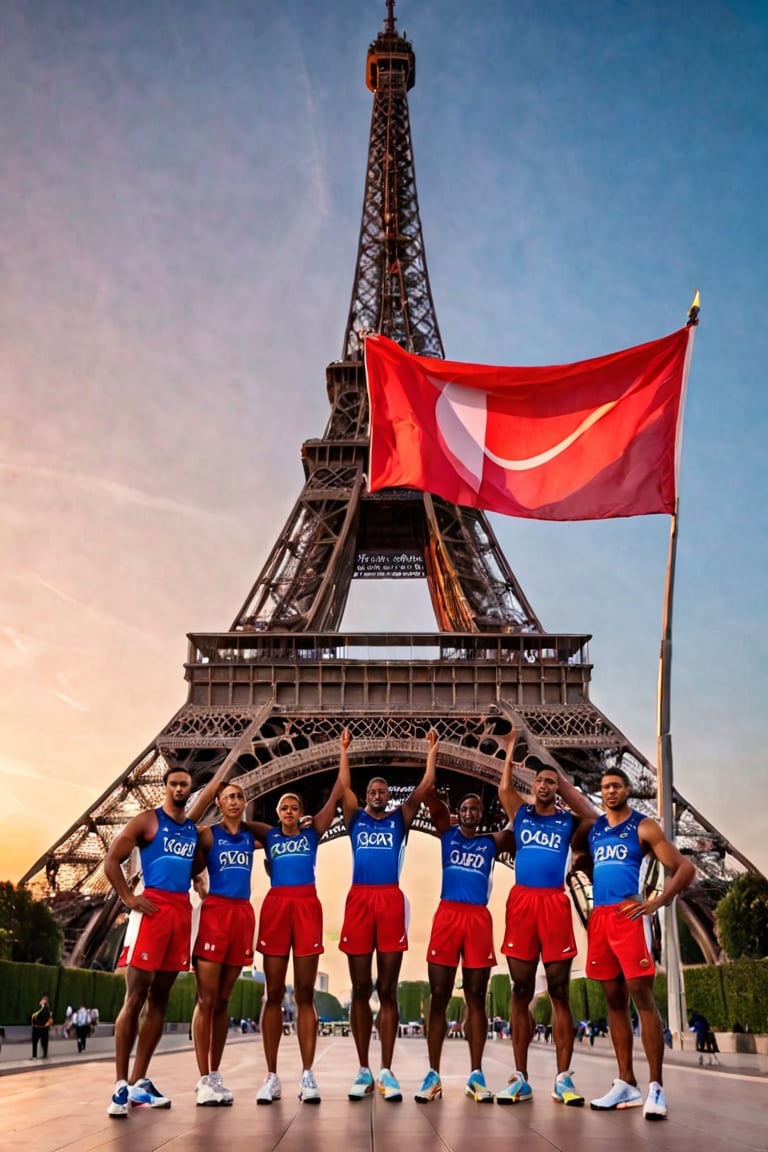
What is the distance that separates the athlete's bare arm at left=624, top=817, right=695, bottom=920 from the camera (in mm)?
7918

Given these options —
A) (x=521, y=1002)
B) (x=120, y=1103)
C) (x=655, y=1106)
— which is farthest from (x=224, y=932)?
(x=655, y=1106)

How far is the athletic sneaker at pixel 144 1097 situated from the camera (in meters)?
8.05

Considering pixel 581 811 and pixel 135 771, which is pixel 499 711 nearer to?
pixel 135 771

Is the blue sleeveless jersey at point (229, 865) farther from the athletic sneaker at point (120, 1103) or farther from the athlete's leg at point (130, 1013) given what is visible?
the athletic sneaker at point (120, 1103)

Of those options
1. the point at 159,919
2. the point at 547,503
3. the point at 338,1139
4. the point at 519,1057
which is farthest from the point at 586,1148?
the point at 547,503

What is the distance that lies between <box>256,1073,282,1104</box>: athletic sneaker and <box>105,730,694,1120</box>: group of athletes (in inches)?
0.6

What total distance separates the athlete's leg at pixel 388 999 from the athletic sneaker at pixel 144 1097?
1.74 meters

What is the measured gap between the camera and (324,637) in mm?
39125

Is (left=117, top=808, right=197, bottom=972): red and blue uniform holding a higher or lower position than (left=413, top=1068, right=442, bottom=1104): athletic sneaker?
higher

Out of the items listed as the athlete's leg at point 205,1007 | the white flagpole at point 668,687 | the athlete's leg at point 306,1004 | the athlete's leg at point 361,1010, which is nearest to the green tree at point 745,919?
the white flagpole at point 668,687

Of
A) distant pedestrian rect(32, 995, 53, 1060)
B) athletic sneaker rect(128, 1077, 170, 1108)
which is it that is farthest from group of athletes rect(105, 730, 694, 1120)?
distant pedestrian rect(32, 995, 53, 1060)

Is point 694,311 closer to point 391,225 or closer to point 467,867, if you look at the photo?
point 467,867

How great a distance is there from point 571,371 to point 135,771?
26300 mm

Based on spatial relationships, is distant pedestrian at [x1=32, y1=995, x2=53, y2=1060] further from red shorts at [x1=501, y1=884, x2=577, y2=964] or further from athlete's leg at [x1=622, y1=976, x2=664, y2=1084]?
athlete's leg at [x1=622, y1=976, x2=664, y2=1084]
